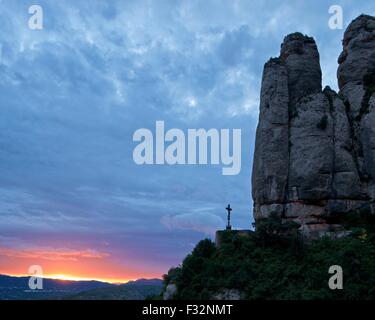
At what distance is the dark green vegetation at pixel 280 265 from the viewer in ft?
92.0

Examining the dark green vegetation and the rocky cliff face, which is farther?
the rocky cliff face

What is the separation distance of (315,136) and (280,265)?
14.4 metres

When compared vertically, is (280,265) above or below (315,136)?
below

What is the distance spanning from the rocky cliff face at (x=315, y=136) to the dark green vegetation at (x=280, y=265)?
8.89ft

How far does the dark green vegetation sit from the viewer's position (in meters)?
28.0

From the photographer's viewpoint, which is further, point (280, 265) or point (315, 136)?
point (315, 136)

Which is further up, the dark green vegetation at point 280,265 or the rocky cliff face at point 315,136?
the rocky cliff face at point 315,136

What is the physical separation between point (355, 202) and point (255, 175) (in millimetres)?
9498

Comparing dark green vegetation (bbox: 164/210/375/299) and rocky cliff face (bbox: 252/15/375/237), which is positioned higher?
→ rocky cliff face (bbox: 252/15/375/237)

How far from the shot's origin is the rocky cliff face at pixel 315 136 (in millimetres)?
38594

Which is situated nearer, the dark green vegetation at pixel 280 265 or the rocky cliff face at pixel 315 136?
the dark green vegetation at pixel 280 265

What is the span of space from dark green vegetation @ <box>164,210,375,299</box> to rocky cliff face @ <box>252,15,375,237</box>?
8.89 feet

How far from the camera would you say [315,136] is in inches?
1599
